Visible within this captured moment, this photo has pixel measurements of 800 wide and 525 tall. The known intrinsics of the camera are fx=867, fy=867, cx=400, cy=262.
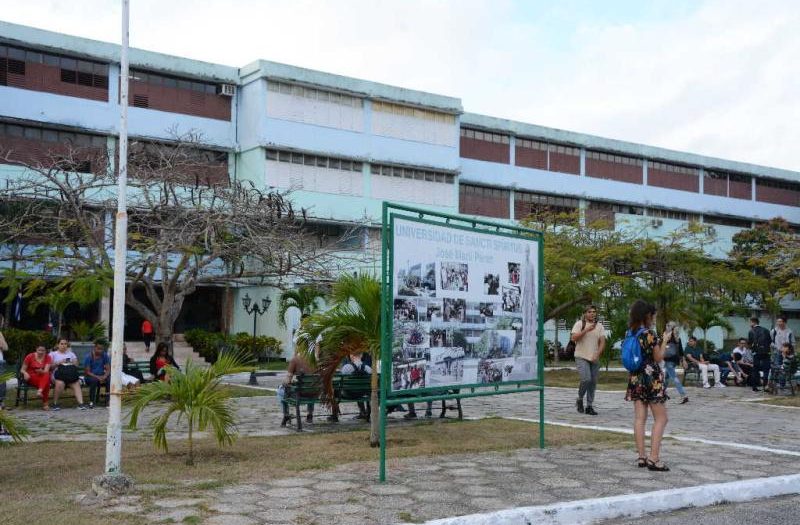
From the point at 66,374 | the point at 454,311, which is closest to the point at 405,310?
the point at 454,311

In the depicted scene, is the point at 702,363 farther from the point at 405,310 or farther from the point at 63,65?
the point at 63,65

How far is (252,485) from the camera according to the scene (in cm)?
727

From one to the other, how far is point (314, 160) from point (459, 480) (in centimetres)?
2891

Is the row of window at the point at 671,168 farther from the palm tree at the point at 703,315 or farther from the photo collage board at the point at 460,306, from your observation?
the photo collage board at the point at 460,306

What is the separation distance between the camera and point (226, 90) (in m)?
35.1

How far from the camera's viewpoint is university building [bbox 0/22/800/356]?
31.5m

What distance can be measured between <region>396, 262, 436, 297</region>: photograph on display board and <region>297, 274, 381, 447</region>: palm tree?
1.04m

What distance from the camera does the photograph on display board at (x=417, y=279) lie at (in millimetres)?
7832

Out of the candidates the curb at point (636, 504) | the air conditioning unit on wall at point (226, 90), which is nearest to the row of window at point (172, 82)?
the air conditioning unit on wall at point (226, 90)

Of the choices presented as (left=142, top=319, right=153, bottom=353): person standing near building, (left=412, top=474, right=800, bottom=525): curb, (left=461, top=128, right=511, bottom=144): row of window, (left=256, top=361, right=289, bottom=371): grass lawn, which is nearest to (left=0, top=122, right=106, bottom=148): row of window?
(left=142, top=319, right=153, bottom=353): person standing near building

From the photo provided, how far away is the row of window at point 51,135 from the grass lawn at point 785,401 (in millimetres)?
23170

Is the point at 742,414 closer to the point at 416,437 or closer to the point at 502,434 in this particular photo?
the point at 502,434

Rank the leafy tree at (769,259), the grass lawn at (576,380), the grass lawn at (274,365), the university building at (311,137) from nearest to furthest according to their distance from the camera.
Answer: the grass lawn at (576,380) → the leafy tree at (769,259) → the grass lawn at (274,365) → the university building at (311,137)

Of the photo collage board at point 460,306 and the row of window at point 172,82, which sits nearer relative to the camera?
the photo collage board at point 460,306
